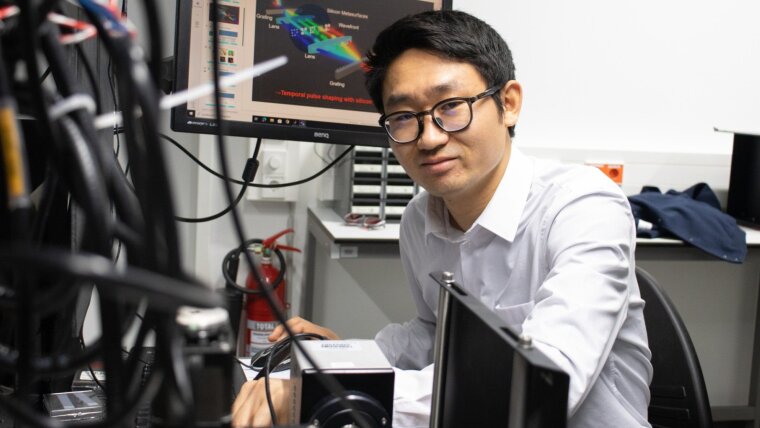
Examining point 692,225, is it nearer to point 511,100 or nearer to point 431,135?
point 511,100

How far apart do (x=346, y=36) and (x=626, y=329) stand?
2.66 ft

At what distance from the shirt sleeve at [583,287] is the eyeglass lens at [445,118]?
225 millimetres

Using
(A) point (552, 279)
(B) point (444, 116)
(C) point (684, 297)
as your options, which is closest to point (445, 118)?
(B) point (444, 116)

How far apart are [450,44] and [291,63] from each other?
14.8 inches

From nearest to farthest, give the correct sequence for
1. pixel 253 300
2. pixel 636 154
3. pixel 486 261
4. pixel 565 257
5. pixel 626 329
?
pixel 565 257 → pixel 626 329 → pixel 486 261 → pixel 253 300 → pixel 636 154

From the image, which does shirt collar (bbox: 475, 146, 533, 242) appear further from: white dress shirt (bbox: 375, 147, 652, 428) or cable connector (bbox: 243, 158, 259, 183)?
cable connector (bbox: 243, 158, 259, 183)

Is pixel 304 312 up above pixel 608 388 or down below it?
below

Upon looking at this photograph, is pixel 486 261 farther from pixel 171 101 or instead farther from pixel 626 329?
pixel 171 101

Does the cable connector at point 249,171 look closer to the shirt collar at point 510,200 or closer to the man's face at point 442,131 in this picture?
the man's face at point 442,131

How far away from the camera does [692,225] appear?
2.29 meters

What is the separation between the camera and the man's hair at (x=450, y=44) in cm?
131

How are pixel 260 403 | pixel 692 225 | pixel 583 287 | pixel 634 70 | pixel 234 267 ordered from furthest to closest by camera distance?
pixel 634 70
pixel 234 267
pixel 692 225
pixel 583 287
pixel 260 403

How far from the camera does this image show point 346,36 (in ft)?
5.08

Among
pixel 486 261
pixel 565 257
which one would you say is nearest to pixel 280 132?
pixel 486 261
